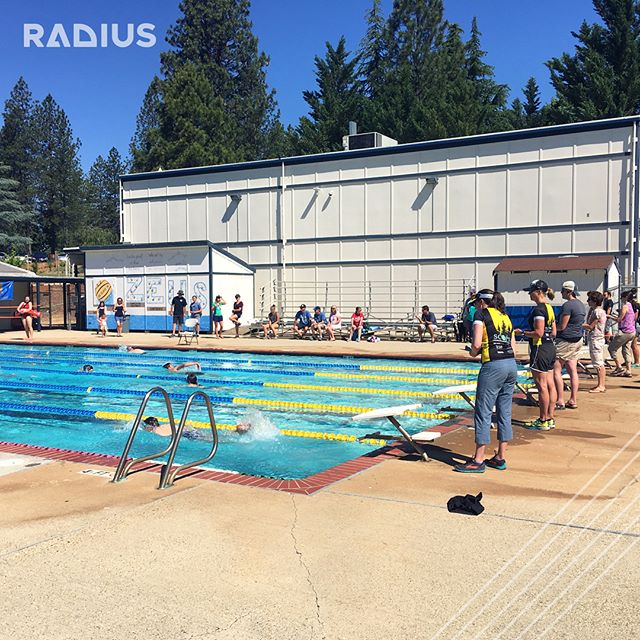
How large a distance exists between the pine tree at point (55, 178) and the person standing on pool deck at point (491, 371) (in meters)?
62.4

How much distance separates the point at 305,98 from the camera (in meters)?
51.1

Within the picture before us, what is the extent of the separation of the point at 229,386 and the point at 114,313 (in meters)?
14.2

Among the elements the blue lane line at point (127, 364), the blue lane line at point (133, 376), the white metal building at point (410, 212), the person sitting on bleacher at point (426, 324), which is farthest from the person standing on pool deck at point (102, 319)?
the person sitting on bleacher at point (426, 324)

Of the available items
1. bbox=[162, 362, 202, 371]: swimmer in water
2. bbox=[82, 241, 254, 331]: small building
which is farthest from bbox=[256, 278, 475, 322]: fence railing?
bbox=[162, 362, 202, 371]: swimmer in water

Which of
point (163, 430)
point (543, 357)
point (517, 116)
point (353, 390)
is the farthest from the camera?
point (517, 116)

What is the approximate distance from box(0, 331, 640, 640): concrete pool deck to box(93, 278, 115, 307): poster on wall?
21605 mm

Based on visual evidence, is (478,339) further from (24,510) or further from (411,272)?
(411,272)

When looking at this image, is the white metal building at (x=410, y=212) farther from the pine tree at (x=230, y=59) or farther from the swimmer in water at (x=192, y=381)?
Result: the pine tree at (x=230, y=59)

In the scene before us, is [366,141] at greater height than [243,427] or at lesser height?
greater

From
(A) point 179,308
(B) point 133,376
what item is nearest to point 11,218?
(A) point 179,308

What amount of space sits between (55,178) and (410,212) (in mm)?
47713

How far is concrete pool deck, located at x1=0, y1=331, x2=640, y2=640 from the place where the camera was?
3.53 meters

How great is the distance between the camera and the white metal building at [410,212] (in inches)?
887

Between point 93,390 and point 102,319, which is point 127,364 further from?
point 102,319
